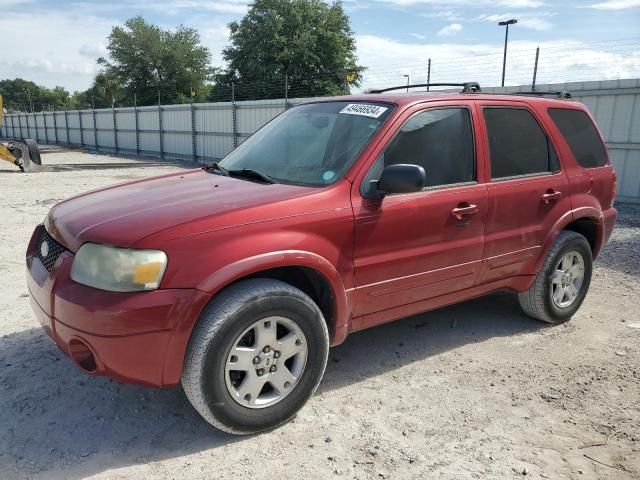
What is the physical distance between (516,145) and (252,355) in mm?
2554

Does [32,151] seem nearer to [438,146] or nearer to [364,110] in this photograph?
[364,110]

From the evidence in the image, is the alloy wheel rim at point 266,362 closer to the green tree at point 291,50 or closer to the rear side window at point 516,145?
the rear side window at point 516,145

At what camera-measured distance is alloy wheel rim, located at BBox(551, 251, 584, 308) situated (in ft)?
14.3

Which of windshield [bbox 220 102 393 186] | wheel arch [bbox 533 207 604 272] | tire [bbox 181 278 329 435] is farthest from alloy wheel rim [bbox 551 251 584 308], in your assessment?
tire [bbox 181 278 329 435]

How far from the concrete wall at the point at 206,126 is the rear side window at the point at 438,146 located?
28.8 ft

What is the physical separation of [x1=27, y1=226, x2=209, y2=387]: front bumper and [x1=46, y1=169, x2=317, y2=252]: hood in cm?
27

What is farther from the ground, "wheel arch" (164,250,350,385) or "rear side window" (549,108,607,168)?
"rear side window" (549,108,607,168)

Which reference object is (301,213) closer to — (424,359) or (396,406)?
(396,406)

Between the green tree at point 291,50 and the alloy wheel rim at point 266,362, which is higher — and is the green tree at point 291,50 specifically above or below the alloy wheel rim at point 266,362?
above

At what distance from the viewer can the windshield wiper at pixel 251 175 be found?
3.30 metres

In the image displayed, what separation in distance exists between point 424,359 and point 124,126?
95.3ft

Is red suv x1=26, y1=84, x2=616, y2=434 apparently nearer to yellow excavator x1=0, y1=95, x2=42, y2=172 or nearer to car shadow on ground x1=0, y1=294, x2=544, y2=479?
car shadow on ground x1=0, y1=294, x2=544, y2=479

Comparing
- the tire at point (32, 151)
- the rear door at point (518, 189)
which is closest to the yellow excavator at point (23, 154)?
the tire at point (32, 151)

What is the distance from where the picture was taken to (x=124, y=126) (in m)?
29.5
